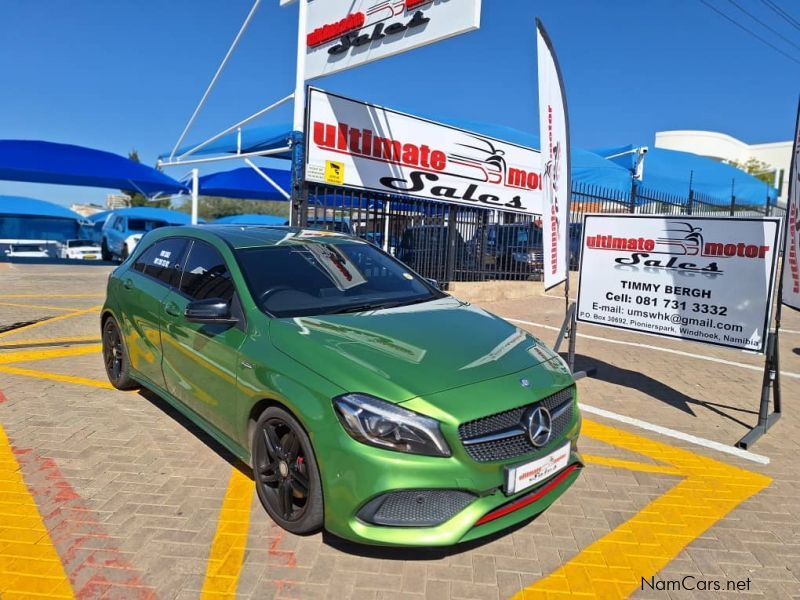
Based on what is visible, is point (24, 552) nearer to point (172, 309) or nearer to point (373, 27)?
point (172, 309)

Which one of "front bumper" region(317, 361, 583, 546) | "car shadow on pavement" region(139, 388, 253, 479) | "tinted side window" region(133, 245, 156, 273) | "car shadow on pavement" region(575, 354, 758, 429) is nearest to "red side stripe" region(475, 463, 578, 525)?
"front bumper" region(317, 361, 583, 546)

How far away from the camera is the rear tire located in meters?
4.69

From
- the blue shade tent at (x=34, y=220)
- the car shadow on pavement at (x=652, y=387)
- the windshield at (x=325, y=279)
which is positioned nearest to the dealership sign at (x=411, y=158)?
the car shadow on pavement at (x=652, y=387)

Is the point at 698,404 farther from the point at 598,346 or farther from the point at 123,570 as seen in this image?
the point at 123,570

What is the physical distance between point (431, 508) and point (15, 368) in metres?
5.18

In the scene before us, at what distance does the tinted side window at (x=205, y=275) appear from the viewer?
11.4 ft

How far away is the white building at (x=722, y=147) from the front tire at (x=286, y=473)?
229 ft

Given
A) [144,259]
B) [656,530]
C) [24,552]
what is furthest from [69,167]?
[656,530]

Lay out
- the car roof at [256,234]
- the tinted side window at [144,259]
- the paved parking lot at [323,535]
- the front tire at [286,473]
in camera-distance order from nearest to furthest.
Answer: the paved parking lot at [323,535]
the front tire at [286,473]
the car roof at [256,234]
the tinted side window at [144,259]

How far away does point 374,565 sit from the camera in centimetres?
255

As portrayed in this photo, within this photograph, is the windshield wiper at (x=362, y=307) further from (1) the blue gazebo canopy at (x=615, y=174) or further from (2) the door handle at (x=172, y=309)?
(1) the blue gazebo canopy at (x=615, y=174)

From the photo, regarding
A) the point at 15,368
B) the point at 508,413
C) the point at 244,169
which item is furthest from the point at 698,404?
the point at 244,169

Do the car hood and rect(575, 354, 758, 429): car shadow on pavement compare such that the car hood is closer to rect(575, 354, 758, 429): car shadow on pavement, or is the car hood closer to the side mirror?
the side mirror

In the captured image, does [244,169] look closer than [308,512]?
No
